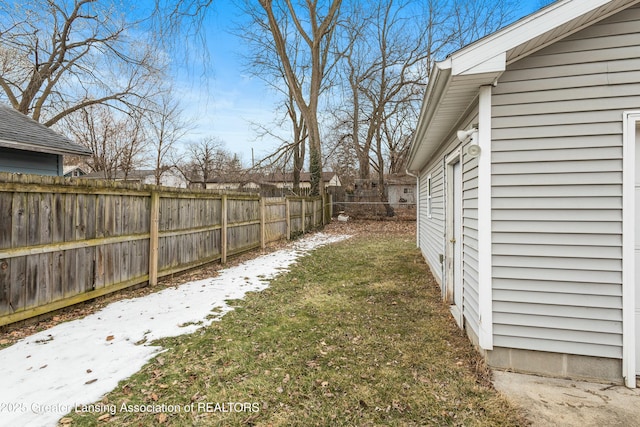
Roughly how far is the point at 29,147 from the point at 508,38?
8.61m

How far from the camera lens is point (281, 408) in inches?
89.7

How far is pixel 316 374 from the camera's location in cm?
272

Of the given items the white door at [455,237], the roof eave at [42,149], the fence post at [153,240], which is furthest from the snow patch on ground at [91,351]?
the roof eave at [42,149]

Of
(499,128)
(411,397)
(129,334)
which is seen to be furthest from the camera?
(129,334)

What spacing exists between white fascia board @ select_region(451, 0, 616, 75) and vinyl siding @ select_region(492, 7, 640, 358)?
26 centimetres

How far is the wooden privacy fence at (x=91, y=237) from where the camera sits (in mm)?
3346

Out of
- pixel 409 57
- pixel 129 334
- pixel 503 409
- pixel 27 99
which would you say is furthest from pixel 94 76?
pixel 503 409

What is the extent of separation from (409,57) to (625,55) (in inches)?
642

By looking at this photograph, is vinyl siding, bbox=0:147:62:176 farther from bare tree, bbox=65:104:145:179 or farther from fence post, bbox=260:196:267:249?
bare tree, bbox=65:104:145:179

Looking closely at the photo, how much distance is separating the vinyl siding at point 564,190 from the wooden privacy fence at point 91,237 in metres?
4.84

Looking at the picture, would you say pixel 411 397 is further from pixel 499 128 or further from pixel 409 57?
pixel 409 57

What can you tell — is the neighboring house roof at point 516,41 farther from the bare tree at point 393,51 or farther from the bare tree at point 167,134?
the bare tree at point 167,134

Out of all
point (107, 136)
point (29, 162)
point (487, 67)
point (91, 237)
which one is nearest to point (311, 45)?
point (29, 162)

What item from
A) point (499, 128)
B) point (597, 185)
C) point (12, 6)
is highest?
point (12, 6)
